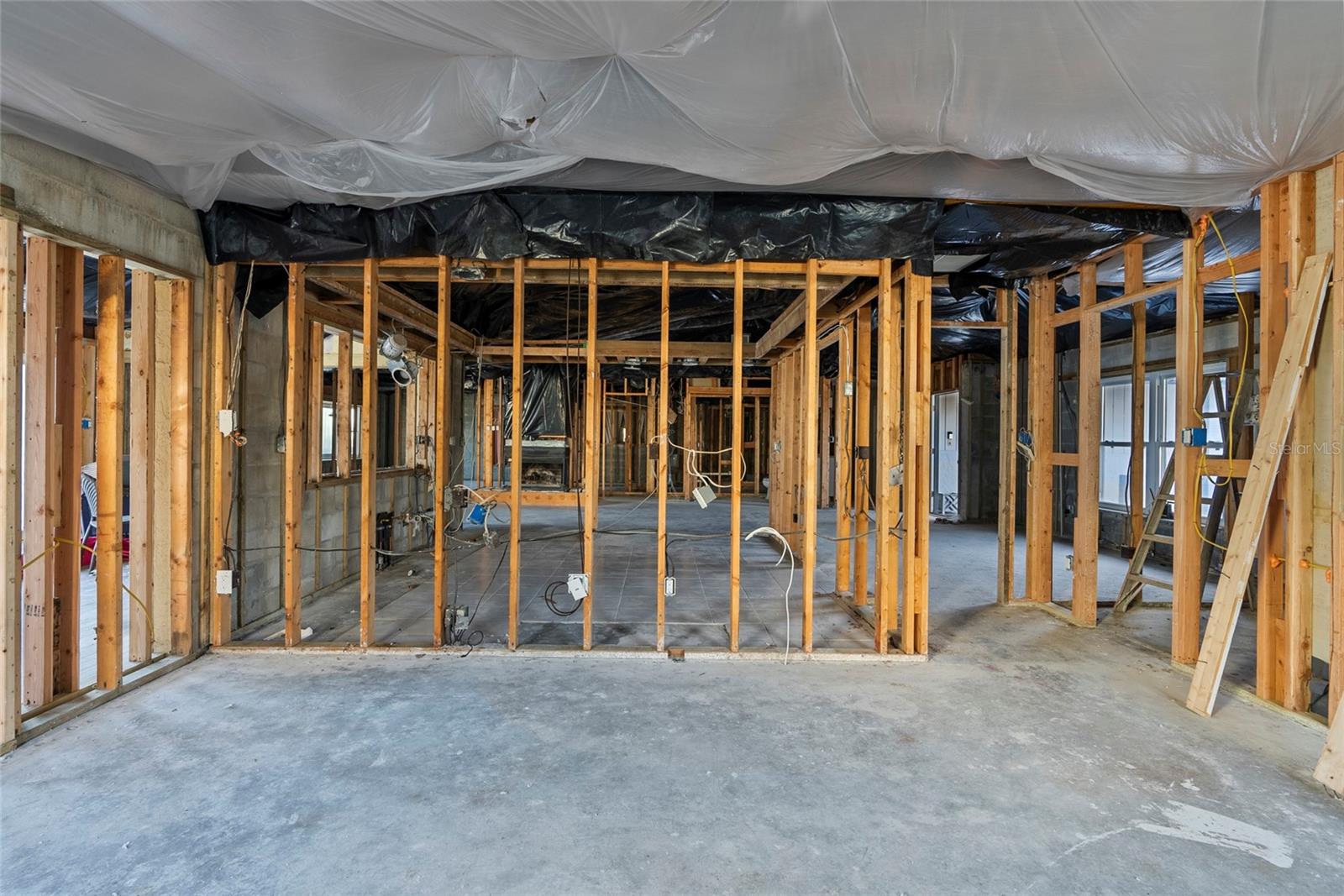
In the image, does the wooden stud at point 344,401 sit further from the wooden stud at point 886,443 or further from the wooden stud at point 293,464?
the wooden stud at point 886,443

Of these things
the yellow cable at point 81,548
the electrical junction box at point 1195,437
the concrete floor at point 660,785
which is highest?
the electrical junction box at point 1195,437

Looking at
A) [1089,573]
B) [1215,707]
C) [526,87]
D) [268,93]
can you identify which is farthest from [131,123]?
[1089,573]

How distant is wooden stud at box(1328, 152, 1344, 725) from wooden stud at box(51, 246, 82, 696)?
18.1 feet

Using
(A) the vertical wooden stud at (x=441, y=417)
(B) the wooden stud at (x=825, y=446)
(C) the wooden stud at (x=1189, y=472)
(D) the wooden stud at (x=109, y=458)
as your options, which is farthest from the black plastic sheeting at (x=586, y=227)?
(B) the wooden stud at (x=825, y=446)

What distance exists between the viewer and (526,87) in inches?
89.3

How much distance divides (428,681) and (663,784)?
1.51 m

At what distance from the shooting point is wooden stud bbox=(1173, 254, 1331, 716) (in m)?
2.75

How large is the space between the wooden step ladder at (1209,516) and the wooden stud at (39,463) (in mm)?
5827

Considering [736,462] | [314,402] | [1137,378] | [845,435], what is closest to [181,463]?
[314,402]

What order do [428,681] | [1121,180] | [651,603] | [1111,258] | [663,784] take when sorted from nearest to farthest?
[663,784] < [1121,180] < [428,681] < [1111,258] < [651,603]

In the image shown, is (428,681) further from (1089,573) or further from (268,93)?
(1089,573)

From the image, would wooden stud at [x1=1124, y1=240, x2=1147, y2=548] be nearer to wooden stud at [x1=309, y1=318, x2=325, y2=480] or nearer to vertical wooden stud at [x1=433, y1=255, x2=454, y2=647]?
vertical wooden stud at [x1=433, y1=255, x2=454, y2=647]

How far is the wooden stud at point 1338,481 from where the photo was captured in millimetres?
2609

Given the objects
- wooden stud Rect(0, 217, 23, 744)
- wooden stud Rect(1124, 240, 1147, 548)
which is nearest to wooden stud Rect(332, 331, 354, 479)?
wooden stud Rect(0, 217, 23, 744)
